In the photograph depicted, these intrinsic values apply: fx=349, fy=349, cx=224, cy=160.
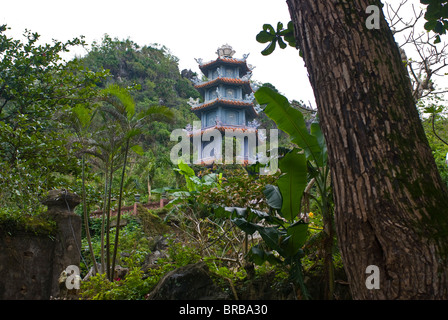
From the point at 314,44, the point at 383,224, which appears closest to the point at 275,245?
the point at 383,224

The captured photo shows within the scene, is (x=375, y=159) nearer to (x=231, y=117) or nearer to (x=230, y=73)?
(x=231, y=117)

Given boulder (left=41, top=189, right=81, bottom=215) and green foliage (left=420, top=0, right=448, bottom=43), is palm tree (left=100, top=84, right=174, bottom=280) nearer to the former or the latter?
boulder (left=41, top=189, right=81, bottom=215)

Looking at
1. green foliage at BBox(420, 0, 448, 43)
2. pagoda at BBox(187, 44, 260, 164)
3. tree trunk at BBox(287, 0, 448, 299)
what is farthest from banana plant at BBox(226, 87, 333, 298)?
pagoda at BBox(187, 44, 260, 164)

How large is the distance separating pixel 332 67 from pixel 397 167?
62 centimetres

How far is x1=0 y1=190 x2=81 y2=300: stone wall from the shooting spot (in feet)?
13.2

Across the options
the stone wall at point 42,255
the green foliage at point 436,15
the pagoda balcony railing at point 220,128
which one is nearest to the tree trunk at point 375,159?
the green foliage at point 436,15

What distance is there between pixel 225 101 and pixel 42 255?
1671 cm

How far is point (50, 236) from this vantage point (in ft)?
14.7

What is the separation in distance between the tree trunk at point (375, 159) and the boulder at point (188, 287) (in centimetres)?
161

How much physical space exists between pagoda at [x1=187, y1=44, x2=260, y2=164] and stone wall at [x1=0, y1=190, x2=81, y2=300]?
15.0 meters

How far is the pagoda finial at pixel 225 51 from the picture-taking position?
21594 mm

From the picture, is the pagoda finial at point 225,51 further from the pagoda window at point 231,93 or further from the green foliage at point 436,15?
the green foliage at point 436,15

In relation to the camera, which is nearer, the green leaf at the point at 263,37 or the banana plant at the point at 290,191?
the banana plant at the point at 290,191
